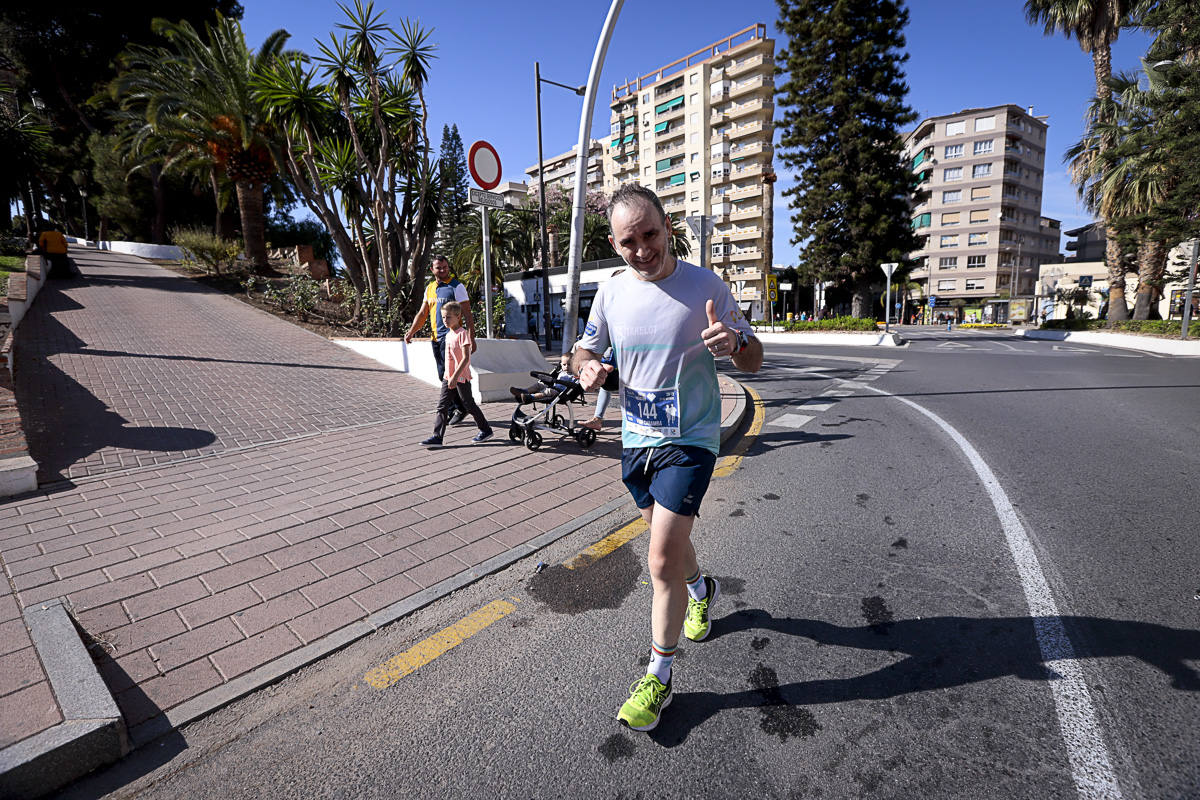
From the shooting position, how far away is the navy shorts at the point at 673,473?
214 centimetres

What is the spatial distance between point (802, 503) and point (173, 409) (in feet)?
24.8

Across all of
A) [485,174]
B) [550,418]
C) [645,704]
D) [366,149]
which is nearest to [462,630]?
[645,704]

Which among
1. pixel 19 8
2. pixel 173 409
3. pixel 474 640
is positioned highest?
pixel 19 8

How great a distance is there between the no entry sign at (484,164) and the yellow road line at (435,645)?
6024mm

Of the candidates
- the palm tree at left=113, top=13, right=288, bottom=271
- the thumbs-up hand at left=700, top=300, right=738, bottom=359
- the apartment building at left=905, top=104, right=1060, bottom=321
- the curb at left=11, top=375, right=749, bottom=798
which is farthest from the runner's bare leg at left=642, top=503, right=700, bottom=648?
the apartment building at left=905, top=104, right=1060, bottom=321

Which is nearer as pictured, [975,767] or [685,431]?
[975,767]

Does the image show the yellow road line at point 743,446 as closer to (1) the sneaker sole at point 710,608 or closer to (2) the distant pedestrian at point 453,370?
(1) the sneaker sole at point 710,608

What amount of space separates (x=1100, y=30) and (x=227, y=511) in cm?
3661

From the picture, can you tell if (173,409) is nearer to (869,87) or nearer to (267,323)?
(267,323)

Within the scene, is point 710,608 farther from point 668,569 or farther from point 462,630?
point 462,630

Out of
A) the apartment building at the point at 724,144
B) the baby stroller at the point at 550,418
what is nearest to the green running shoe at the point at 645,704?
the baby stroller at the point at 550,418

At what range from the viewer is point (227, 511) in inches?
168

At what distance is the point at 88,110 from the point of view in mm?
36406

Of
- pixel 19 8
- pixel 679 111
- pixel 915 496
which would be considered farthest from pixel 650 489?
pixel 679 111
